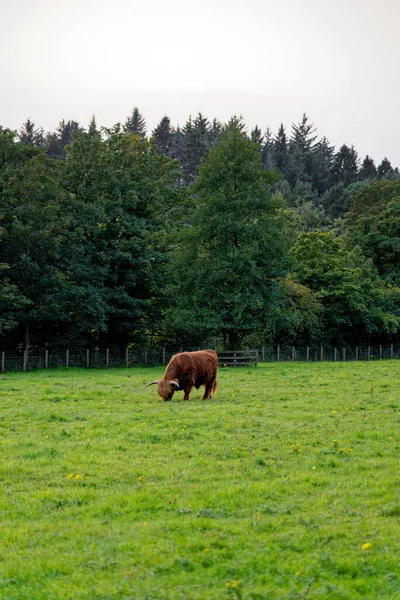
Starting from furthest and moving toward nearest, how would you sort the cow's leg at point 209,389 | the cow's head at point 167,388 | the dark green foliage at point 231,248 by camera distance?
the dark green foliage at point 231,248, the cow's leg at point 209,389, the cow's head at point 167,388

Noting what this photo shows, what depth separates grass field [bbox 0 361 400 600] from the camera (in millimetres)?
6297

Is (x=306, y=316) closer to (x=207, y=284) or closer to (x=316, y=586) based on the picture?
(x=207, y=284)

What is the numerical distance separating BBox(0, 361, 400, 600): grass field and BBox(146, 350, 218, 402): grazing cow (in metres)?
2.66

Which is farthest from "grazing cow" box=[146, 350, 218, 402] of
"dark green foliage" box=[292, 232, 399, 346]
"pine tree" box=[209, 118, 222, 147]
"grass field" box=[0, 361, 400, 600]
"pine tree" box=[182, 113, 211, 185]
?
"pine tree" box=[209, 118, 222, 147]

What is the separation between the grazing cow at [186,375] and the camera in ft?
65.1

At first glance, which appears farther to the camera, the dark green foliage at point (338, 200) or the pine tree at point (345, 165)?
the pine tree at point (345, 165)

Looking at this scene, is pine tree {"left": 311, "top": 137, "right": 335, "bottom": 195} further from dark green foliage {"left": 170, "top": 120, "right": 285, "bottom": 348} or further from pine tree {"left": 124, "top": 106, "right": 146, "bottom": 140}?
dark green foliage {"left": 170, "top": 120, "right": 285, "bottom": 348}

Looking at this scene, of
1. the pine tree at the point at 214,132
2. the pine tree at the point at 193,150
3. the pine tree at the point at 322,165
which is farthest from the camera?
the pine tree at the point at 322,165

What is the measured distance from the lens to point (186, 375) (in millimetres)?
20359

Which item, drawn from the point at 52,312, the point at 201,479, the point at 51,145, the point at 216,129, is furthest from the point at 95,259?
the point at 216,129

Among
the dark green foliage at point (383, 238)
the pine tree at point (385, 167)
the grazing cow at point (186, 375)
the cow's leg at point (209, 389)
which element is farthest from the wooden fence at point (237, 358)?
the pine tree at point (385, 167)

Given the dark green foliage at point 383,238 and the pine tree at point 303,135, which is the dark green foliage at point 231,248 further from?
the pine tree at point 303,135

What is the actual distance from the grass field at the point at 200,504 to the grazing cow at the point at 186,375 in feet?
8.73

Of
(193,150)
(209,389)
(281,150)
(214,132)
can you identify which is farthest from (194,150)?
(209,389)
